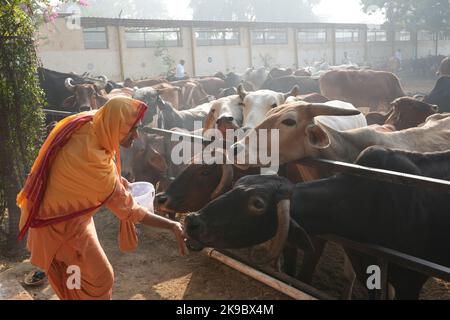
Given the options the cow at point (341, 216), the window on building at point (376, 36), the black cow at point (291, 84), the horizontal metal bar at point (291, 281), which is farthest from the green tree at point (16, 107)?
the window on building at point (376, 36)

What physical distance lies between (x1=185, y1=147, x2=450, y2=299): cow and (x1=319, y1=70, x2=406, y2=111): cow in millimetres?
11072

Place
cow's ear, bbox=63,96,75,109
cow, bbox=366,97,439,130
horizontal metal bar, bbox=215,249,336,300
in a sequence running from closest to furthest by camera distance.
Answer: horizontal metal bar, bbox=215,249,336,300 → cow, bbox=366,97,439,130 → cow's ear, bbox=63,96,75,109

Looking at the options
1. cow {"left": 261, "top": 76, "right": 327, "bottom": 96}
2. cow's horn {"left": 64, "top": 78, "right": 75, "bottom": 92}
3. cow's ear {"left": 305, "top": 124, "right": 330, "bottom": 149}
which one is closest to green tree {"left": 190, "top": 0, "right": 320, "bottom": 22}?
cow {"left": 261, "top": 76, "right": 327, "bottom": 96}

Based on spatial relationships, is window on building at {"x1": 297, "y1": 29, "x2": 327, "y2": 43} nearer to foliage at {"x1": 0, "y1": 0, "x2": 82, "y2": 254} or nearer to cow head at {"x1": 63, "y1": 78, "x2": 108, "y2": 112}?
cow head at {"x1": 63, "y1": 78, "x2": 108, "y2": 112}

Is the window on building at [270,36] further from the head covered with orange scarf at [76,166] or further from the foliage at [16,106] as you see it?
the head covered with orange scarf at [76,166]

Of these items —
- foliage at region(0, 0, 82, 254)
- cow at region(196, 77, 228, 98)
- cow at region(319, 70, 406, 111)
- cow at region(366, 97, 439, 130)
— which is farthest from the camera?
cow at region(196, 77, 228, 98)

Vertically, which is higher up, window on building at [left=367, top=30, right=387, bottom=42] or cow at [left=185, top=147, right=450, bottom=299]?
window on building at [left=367, top=30, right=387, bottom=42]

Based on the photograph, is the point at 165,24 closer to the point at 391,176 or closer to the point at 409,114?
the point at 409,114

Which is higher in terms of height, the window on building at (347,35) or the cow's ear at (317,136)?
the window on building at (347,35)

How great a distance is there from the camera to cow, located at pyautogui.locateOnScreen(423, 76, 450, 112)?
9.31 meters

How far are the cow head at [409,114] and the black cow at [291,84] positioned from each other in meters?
6.92

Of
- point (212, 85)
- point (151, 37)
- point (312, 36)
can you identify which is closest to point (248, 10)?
point (312, 36)

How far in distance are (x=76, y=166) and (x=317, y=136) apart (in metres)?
2.01

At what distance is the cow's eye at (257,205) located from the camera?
286cm
